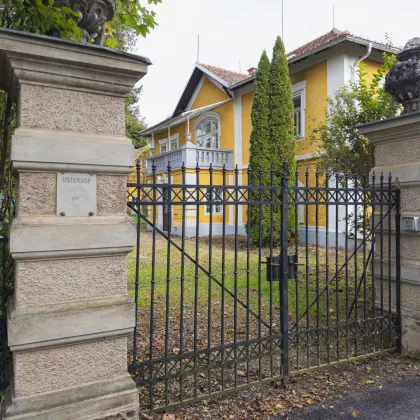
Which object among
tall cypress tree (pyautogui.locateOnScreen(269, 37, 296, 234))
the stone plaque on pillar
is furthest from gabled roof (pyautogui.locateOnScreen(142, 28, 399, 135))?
the stone plaque on pillar

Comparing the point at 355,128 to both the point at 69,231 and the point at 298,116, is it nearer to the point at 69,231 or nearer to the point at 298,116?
the point at 69,231

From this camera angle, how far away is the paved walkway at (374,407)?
3.11 m

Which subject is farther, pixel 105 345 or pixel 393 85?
pixel 393 85

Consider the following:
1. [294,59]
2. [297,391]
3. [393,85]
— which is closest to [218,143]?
[294,59]

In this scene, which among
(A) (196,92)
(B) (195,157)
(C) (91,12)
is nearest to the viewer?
(C) (91,12)

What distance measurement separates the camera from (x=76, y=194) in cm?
261

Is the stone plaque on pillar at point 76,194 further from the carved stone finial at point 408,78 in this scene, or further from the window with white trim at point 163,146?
the window with white trim at point 163,146

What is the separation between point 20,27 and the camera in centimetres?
336

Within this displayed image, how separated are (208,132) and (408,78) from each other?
16.0m

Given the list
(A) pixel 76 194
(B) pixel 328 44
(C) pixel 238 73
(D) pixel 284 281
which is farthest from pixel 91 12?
(C) pixel 238 73

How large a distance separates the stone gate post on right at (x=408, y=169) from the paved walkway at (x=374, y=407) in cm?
88

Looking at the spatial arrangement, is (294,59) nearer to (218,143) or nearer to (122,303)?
(218,143)

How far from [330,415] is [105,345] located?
75.5 inches

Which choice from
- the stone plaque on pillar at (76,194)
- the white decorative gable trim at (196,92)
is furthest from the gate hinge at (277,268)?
the white decorative gable trim at (196,92)
